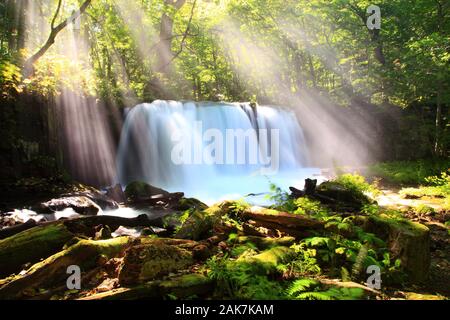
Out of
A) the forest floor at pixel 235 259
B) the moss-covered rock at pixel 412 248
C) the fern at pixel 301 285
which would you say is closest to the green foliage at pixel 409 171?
the forest floor at pixel 235 259

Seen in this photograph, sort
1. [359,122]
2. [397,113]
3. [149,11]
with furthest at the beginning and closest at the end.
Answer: [149,11]
[359,122]
[397,113]

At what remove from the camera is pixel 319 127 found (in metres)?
23.1

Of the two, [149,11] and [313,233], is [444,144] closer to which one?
[313,233]

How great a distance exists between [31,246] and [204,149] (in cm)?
1392

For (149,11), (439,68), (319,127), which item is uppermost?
(149,11)

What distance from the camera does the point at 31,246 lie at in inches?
176

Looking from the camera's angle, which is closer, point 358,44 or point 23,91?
point 23,91

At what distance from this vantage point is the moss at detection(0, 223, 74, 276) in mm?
4250

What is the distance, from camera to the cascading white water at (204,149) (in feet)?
51.3

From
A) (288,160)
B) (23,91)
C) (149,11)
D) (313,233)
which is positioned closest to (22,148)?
(23,91)

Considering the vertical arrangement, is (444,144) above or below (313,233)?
above

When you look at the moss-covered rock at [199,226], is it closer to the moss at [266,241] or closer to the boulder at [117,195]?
the moss at [266,241]

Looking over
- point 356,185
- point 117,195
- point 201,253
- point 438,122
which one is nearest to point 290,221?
point 201,253

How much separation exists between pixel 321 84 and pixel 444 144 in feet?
49.4
